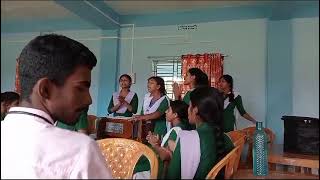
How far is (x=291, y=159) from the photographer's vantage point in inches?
20.0

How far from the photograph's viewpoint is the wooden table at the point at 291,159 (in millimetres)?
412

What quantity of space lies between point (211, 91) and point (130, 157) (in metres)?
0.36

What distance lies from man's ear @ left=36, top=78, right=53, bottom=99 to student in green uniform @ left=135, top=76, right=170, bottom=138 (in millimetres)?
1212

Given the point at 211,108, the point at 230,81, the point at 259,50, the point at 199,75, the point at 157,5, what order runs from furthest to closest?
the point at 157,5 < the point at 230,81 < the point at 199,75 < the point at 259,50 < the point at 211,108

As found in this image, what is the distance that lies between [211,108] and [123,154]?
1.09ft

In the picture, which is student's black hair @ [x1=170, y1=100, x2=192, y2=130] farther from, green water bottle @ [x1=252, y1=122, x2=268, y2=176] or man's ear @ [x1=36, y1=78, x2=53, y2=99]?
man's ear @ [x1=36, y1=78, x2=53, y2=99]

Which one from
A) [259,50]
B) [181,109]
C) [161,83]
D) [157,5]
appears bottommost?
[181,109]

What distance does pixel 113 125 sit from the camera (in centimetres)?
177

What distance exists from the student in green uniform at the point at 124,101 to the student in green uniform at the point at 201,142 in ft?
2.81

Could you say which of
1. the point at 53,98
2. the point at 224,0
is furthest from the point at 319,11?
the point at 224,0

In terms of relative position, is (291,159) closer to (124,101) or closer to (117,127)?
(117,127)

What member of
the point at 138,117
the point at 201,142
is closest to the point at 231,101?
the point at 138,117

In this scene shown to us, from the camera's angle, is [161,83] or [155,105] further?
[155,105]

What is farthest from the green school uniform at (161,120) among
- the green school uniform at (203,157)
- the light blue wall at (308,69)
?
the light blue wall at (308,69)
